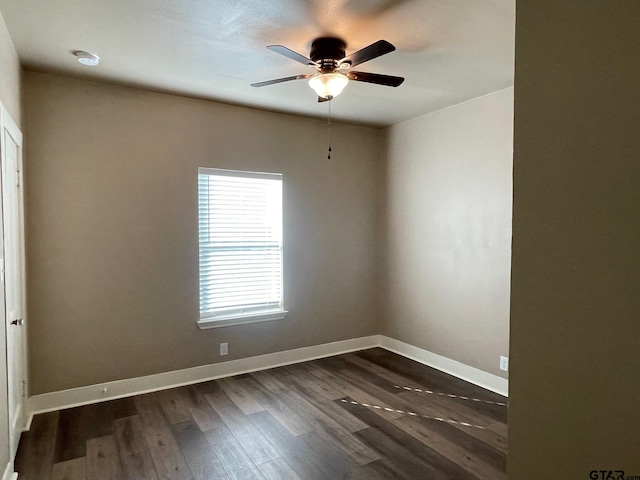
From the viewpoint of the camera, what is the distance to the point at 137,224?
11.6 ft

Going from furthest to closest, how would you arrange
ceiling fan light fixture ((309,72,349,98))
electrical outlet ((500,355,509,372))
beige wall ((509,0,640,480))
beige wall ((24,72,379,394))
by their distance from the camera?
electrical outlet ((500,355,509,372)) < beige wall ((24,72,379,394)) < ceiling fan light fixture ((309,72,349,98)) < beige wall ((509,0,640,480))

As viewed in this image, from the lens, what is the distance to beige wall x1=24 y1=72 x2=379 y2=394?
10.5 ft

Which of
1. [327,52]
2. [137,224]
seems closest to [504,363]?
[327,52]

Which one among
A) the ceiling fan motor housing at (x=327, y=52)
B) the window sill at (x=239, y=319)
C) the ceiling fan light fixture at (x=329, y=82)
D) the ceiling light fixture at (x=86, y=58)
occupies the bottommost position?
the window sill at (x=239, y=319)

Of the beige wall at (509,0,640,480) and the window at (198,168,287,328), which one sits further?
the window at (198,168,287,328)

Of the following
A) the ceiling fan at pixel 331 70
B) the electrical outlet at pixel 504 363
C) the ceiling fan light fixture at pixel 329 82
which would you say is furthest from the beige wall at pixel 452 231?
the ceiling fan light fixture at pixel 329 82

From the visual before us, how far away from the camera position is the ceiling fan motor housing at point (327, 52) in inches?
100

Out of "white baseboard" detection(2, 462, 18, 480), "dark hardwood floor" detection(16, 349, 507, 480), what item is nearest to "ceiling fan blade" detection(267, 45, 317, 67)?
"dark hardwood floor" detection(16, 349, 507, 480)

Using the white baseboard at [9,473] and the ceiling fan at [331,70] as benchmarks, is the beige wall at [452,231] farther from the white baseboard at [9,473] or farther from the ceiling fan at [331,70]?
the white baseboard at [9,473]

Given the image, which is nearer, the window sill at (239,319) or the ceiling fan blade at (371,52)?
the ceiling fan blade at (371,52)

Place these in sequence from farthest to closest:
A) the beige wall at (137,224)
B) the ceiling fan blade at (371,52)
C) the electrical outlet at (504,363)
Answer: the electrical outlet at (504,363)
the beige wall at (137,224)
the ceiling fan blade at (371,52)

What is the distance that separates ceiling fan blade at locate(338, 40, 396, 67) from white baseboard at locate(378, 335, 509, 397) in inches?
121

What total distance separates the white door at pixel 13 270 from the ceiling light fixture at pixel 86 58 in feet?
2.20

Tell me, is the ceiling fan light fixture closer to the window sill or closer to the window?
the window
